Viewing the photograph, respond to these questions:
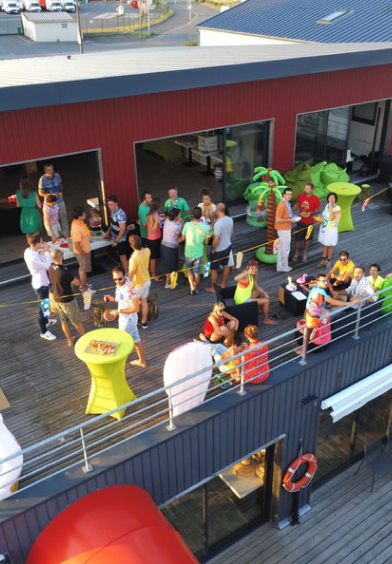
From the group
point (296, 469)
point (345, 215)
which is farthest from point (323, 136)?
point (296, 469)

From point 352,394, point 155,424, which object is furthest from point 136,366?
point 352,394

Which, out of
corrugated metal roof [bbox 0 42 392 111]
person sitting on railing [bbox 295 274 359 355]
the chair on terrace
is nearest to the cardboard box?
corrugated metal roof [bbox 0 42 392 111]

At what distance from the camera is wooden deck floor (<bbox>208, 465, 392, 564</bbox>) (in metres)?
8.67

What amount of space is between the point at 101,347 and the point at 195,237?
3.27 m

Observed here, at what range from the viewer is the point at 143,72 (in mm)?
10602

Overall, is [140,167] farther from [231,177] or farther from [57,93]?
[57,93]

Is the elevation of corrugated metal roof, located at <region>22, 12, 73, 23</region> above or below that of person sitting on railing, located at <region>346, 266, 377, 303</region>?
below

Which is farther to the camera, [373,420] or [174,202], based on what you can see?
[174,202]

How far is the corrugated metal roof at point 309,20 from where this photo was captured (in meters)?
20.3

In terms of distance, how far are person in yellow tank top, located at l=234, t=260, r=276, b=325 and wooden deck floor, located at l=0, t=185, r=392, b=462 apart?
339mm

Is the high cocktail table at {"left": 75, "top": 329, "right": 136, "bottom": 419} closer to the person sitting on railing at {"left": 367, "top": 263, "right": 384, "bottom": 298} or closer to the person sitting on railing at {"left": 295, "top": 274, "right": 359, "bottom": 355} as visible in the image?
the person sitting on railing at {"left": 295, "top": 274, "right": 359, "bottom": 355}

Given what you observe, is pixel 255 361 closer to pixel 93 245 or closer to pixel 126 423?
pixel 126 423

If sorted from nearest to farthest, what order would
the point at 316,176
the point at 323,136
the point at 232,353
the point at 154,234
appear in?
the point at 232,353, the point at 154,234, the point at 316,176, the point at 323,136

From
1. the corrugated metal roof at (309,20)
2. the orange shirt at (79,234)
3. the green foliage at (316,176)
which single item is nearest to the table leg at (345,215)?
the green foliage at (316,176)
